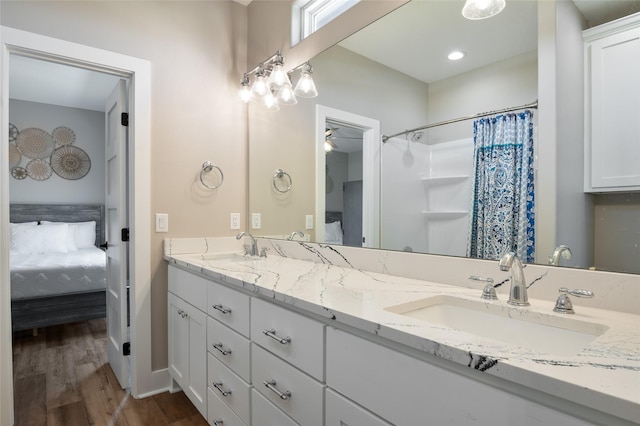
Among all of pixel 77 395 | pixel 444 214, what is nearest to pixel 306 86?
pixel 444 214

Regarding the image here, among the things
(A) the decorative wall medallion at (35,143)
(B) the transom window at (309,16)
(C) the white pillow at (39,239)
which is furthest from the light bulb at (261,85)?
(A) the decorative wall medallion at (35,143)

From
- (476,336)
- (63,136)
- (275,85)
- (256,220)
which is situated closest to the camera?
(476,336)

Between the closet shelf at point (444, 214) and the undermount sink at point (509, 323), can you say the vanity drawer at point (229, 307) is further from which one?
the closet shelf at point (444, 214)

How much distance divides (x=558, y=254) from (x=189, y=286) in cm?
168

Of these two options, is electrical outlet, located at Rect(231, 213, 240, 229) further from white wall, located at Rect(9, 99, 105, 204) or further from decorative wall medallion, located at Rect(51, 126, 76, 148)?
decorative wall medallion, located at Rect(51, 126, 76, 148)

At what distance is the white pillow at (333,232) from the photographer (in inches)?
76.3

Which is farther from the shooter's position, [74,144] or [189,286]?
[74,144]

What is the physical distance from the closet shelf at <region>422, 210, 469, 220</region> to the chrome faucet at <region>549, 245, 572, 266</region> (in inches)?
12.6

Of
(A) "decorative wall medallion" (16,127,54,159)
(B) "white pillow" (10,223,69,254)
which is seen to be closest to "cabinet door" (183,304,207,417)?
(B) "white pillow" (10,223,69,254)

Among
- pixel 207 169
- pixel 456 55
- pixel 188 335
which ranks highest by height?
pixel 456 55

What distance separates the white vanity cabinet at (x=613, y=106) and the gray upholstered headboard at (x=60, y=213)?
18.6 ft

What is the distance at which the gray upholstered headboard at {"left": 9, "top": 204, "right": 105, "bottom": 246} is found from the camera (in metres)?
4.57

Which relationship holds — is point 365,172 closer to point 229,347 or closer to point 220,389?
point 229,347

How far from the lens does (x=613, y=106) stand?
1.01 meters
